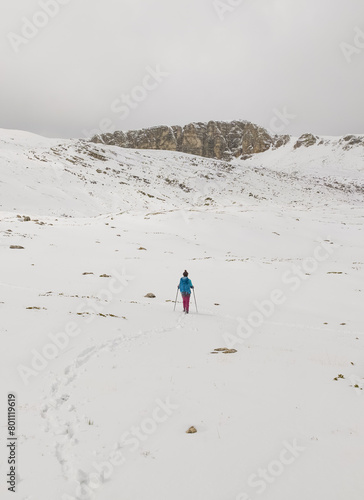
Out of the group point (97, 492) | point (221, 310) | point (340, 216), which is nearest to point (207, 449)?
point (97, 492)

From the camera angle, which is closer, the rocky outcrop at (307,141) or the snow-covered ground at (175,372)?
the snow-covered ground at (175,372)

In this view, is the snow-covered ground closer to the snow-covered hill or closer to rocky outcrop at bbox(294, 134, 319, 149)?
the snow-covered hill

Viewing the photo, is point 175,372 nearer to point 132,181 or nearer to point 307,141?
point 132,181

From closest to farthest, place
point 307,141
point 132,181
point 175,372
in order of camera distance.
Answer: point 175,372 < point 132,181 < point 307,141

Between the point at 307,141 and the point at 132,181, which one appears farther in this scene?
the point at 307,141

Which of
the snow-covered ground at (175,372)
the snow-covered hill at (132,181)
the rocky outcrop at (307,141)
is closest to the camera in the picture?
the snow-covered ground at (175,372)

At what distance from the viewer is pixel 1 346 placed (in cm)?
945

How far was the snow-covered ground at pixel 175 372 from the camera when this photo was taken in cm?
513

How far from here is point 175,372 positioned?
8.89m

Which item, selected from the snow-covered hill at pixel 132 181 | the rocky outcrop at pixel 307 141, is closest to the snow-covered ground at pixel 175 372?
the snow-covered hill at pixel 132 181

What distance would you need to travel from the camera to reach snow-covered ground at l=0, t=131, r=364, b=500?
202 inches

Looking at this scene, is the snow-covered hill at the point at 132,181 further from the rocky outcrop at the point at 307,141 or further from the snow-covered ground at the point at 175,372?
the rocky outcrop at the point at 307,141

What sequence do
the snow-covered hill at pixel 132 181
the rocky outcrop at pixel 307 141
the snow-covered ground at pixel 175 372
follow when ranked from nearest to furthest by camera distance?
the snow-covered ground at pixel 175 372, the snow-covered hill at pixel 132 181, the rocky outcrop at pixel 307 141

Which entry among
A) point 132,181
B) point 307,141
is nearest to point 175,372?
point 132,181
